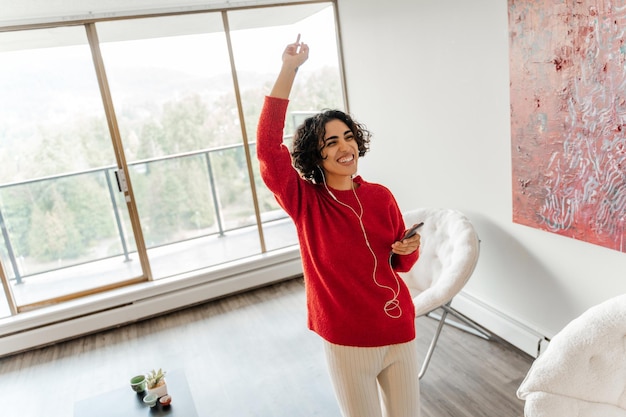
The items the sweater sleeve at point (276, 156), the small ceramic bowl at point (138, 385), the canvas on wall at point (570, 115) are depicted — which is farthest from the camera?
the small ceramic bowl at point (138, 385)

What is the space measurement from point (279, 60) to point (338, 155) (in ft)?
8.88

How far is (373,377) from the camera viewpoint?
1396 millimetres

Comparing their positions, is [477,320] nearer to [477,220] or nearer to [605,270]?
[477,220]

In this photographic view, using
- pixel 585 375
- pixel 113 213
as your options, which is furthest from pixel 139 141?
pixel 585 375

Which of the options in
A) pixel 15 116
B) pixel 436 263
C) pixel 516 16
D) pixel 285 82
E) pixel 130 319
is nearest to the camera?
pixel 285 82

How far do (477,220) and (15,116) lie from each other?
3194 millimetres

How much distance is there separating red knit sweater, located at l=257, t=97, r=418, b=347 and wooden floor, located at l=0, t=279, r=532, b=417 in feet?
3.49

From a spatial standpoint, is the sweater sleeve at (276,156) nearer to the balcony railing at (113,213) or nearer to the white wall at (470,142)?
the white wall at (470,142)

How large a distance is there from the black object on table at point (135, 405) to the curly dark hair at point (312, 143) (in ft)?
3.72

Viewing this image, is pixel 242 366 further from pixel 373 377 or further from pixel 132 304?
pixel 373 377

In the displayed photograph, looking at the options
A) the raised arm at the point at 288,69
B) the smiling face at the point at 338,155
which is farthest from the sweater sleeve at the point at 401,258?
the raised arm at the point at 288,69

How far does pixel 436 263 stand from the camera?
2.64 meters

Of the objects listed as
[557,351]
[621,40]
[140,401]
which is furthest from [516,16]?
[140,401]

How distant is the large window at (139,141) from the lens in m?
3.31
